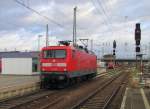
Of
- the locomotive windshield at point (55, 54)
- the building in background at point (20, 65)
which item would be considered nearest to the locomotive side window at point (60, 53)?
the locomotive windshield at point (55, 54)

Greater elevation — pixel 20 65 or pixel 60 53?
pixel 60 53

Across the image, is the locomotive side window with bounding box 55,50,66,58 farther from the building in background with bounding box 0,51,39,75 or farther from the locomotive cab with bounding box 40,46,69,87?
the building in background with bounding box 0,51,39,75

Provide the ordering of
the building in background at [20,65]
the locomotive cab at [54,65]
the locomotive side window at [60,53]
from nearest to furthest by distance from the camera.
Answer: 1. the locomotive cab at [54,65]
2. the locomotive side window at [60,53]
3. the building in background at [20,65]

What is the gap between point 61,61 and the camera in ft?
95.5

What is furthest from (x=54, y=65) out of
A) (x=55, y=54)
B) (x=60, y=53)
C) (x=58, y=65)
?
(x=60, y=53)

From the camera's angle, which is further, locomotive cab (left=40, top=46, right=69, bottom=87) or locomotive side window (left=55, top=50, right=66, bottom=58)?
locomotive side window (left=55, top=50, right=66, bottom=58)

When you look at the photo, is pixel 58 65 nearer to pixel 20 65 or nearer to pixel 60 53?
pixel 60 53

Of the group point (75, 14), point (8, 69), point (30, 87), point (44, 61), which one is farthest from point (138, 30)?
point (8, 69)

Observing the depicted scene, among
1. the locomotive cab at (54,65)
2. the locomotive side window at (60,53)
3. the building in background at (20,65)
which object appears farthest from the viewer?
the building in background at (20,65)

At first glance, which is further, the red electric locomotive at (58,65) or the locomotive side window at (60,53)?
the locomotive side window at (60,53)

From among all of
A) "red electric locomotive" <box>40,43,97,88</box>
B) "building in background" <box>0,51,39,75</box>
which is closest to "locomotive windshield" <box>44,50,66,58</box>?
"red electric locomotive" <box>40,43,97,88</box>

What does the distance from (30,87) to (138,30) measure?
11.2 meters

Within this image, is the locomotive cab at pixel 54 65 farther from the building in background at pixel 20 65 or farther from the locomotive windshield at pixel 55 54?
the building in background at pixel 20 65

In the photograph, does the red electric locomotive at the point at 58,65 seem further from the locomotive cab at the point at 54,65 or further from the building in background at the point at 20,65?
the building in background at the point at 20,65
